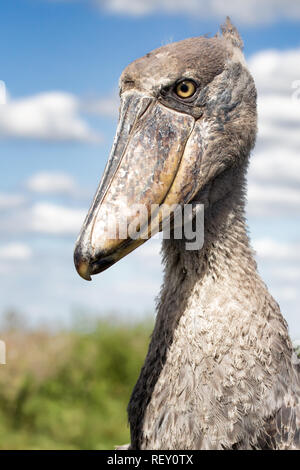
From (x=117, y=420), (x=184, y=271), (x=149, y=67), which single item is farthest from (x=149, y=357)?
(x=117, y=420)

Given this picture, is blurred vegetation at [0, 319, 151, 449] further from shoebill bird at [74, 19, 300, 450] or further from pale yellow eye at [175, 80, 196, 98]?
pale yellow eye at [175, 80, 196, 98]

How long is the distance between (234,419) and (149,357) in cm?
66

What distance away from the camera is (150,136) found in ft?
11.2

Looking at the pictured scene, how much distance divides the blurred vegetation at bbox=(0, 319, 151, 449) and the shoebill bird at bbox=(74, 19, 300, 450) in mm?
5330

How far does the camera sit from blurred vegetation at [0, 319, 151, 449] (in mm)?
8883

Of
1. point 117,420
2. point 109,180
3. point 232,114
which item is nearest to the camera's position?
point 109,180

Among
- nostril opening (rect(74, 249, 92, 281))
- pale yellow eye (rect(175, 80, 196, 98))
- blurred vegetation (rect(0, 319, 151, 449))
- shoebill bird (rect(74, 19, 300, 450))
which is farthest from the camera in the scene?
blurred vegetation (rect(0, 319, 151, 449))

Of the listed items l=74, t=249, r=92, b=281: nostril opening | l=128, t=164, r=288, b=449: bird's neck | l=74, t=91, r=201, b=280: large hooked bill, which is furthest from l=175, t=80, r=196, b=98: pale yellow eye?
l=74, t=249, r=92, b=281: nostril opening

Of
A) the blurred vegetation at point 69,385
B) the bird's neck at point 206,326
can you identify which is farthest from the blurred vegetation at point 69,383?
the bird's neck at point 206,326

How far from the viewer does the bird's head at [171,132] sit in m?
3.24

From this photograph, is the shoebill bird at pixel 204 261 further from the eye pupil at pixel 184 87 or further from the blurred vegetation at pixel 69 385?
the blurred vegetation at pixel 69 385

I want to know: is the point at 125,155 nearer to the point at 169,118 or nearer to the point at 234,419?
the point at 169,118

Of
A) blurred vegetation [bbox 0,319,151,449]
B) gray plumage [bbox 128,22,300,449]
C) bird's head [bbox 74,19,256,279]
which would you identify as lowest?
blurred vegetation [bbox 0,319,151,449]

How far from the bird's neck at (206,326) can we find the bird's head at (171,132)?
0.20 m
